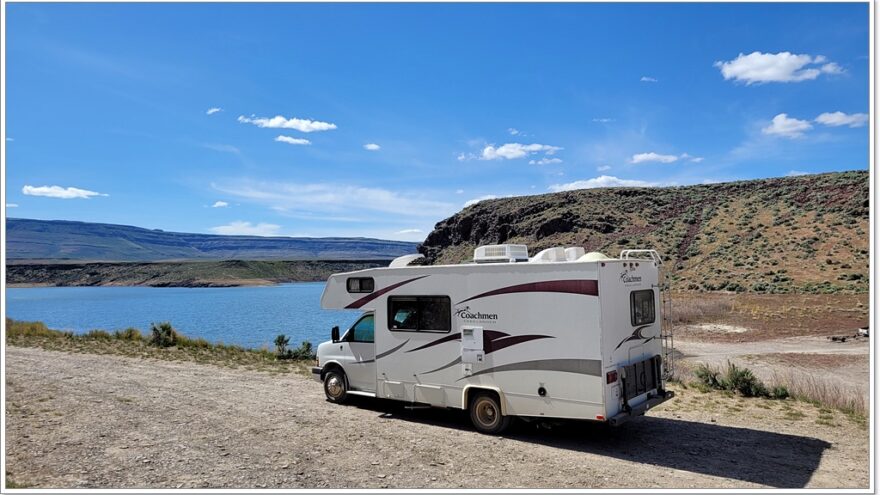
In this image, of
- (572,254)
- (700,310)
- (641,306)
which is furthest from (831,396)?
(700,310)

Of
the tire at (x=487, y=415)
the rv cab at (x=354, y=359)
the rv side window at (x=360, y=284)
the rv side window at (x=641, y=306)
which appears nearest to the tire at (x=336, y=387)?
the rv cab at (x=354, y=359)

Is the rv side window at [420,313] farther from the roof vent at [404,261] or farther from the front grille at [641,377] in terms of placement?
the front grille at [641,377]

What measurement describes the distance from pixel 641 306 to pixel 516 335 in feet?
6.91

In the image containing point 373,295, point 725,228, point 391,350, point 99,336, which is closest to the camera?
point 391,350

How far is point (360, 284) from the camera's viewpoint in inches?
425

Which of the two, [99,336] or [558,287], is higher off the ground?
[558,287]

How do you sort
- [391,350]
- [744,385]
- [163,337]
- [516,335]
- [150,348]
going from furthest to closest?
1. [163,337]
2. [150,348]
3. [744,385]
4. [391,350]
5. [516,335]

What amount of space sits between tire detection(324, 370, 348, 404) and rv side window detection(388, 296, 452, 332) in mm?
1792

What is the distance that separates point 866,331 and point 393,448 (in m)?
24.7

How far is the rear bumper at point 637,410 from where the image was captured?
8.13m

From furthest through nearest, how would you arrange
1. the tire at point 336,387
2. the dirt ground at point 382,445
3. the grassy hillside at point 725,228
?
the grassy hillside at point 725,228 → the tire at point 336,387 → the dirt ground at point 382,445

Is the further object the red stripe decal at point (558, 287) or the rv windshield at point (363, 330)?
the rv windshield at point (363, 330)

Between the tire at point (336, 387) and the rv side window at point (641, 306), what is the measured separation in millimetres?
5429

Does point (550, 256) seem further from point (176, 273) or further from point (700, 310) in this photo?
point (176, 273)
